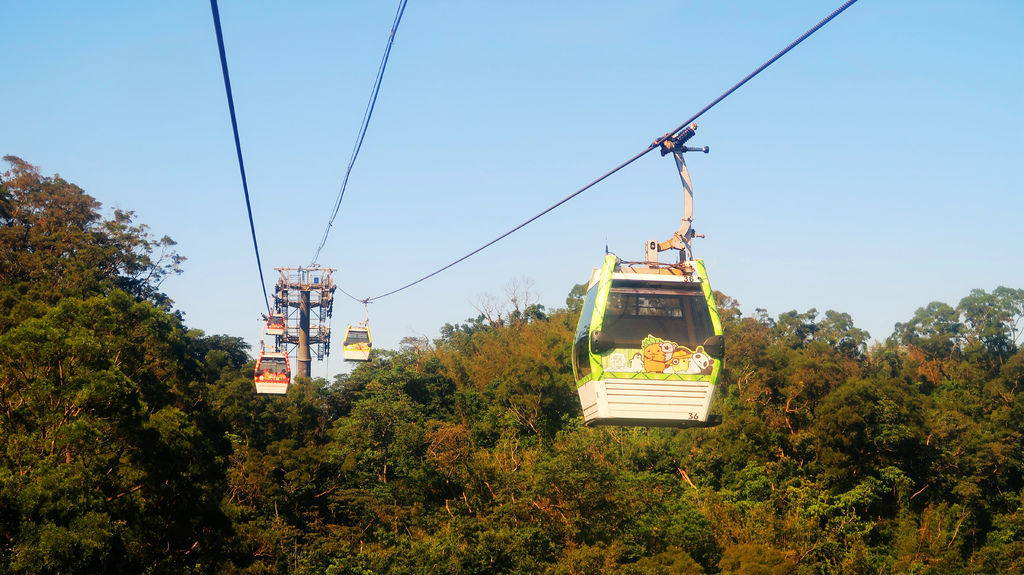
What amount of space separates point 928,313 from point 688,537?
43473 millimetres

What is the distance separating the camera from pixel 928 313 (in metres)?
67.1

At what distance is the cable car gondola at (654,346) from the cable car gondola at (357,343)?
32281 mm

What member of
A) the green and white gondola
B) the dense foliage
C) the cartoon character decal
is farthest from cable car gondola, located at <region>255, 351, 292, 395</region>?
the cartoon character decal

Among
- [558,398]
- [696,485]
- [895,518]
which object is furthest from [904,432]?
[558,398]

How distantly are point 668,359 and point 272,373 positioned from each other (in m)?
21.8

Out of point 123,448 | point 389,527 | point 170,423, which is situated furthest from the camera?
point 389,527

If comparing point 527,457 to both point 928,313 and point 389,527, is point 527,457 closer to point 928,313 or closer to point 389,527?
point 389,527

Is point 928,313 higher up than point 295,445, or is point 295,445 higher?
point 928,313

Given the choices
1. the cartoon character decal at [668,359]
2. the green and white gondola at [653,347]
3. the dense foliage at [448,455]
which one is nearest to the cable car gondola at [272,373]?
the dense foliage at [448,455]

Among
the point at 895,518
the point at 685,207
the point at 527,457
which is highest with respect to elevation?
the point at 685,207

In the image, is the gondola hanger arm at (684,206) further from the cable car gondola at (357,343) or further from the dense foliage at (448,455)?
the cable car gondola at (357,343)

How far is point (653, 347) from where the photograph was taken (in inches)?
491

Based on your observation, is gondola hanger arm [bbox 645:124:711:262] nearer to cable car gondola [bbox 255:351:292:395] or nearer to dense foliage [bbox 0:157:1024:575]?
dense foliage [bbox 0:157:1024:575]

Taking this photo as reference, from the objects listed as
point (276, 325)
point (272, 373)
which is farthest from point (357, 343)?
point (272, 373)
